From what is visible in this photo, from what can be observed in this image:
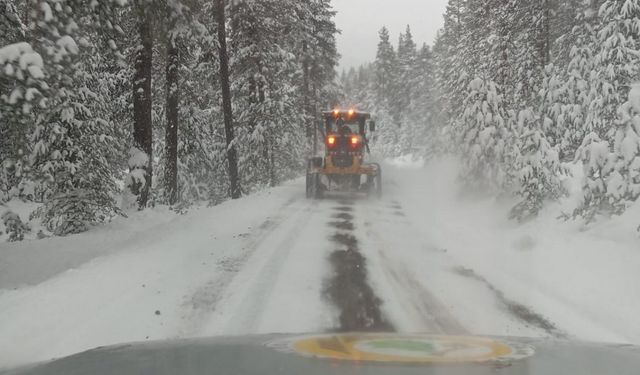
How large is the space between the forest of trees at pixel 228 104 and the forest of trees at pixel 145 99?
44 millimetres

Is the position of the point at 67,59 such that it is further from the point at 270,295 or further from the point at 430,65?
the point at 430,65

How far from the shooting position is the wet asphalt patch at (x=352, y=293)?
17.9ft

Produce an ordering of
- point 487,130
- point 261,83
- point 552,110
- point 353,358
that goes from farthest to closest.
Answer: point 261,83, point 552,110, point 487,130, point 353,358

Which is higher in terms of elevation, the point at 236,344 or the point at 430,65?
the point at 430,65

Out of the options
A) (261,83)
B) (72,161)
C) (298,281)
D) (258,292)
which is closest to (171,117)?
(72,161)

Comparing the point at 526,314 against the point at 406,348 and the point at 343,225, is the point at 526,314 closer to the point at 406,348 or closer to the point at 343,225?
the point at 406,348

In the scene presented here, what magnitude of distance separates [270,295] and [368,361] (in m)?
3.98

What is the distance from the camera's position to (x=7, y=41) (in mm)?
7277

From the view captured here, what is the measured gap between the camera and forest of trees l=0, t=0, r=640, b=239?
23.6ft

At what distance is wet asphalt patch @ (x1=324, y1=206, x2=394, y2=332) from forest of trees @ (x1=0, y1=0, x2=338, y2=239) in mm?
4030

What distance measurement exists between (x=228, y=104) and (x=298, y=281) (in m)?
13.7

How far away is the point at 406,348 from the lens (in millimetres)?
2721

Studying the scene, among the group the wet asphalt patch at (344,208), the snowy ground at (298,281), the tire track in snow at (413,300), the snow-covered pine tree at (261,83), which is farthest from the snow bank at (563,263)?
the snow-covered pine tree at (261,83)

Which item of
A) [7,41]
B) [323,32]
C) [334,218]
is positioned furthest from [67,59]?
[323,32]
